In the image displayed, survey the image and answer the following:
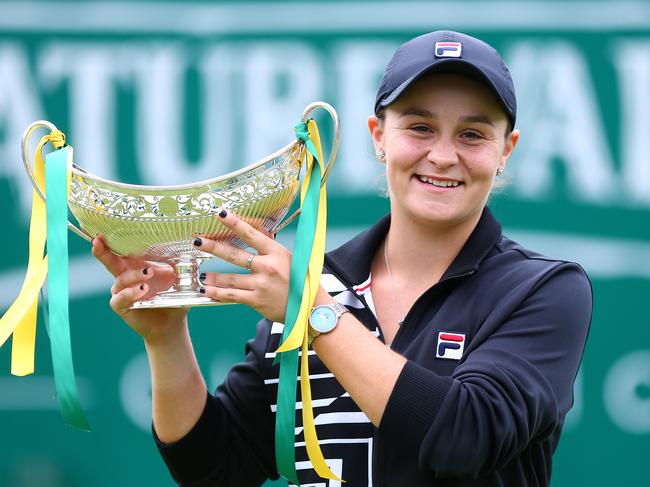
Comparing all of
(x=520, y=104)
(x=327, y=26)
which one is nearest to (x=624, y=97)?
(x=520, y=104)

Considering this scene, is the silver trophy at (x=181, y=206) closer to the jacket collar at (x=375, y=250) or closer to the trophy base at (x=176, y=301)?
the trophy base at (x=176, y=301)

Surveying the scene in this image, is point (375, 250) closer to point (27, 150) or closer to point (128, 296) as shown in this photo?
point (128, 296)

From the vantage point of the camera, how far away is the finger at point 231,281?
1349 millimetres

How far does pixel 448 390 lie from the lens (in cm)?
134

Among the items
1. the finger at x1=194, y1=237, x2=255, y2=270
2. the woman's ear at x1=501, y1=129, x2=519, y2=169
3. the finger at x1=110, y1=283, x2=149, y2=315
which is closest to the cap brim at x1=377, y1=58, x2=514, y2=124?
the woman's ear at x1=501, y1=129, x2=519, y2=169

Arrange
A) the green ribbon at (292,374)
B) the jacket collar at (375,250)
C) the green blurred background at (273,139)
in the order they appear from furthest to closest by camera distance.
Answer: the green blurred background at (273,139)
the jacket collar at (375,250)
the green ribbon at (292,374)

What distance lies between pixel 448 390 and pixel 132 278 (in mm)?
445

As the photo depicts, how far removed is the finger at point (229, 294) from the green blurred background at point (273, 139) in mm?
1479

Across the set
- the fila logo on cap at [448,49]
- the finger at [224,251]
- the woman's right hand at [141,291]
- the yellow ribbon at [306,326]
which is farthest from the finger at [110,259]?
the fila logo on cap at [448,49]

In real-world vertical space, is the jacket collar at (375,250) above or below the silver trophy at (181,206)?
below

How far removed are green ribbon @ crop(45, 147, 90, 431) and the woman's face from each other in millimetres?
466

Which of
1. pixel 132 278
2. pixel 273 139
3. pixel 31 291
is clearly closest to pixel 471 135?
pixel 132 278

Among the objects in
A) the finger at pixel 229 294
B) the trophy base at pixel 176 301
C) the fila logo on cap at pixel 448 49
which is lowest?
the trophy base at pixel 176 301

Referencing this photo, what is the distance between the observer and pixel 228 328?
284cm
